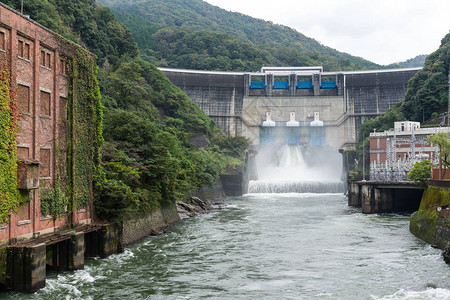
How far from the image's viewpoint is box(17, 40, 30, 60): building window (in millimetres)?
23000

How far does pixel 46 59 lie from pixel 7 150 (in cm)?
631

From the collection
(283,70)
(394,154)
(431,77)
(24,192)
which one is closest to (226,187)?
(394,154)

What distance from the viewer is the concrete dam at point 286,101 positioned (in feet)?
330

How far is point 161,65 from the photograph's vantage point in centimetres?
11925

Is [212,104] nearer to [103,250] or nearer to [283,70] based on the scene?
[283,70]

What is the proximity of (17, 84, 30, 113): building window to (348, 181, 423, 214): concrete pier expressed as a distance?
1416 inches

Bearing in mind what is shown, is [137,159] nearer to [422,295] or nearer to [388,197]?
[422,295]

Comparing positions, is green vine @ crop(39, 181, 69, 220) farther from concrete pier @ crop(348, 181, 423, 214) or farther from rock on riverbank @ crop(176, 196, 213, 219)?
concrete pier @ crop(348, 181, 423, 214)

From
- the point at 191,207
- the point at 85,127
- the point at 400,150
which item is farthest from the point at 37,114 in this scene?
the point at 400,150

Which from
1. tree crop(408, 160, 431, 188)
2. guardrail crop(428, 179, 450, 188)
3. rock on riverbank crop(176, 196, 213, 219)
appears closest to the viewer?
guardrail crop(428, 179, 450, 188)

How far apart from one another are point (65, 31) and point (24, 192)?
136 feet

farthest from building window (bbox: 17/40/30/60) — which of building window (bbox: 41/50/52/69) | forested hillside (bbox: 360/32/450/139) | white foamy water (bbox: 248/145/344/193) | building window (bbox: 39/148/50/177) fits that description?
white foamy water (bbox: 248/145/344/193)

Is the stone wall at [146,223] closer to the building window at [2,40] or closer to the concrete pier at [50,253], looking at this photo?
the concrete pier at [50,253]

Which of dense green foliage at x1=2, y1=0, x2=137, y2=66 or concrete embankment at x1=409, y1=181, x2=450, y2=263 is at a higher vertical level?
dense green foliage at x1=2, y1=0, x2=137, y2=66
